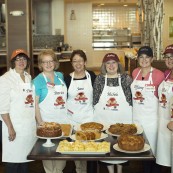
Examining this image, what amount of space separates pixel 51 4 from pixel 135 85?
9.25 metres

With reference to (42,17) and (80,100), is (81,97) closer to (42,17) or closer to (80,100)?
(80,100)

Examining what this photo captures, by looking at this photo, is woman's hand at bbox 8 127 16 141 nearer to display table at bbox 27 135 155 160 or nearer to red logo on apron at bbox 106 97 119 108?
display table at bbox 27 135 155 160

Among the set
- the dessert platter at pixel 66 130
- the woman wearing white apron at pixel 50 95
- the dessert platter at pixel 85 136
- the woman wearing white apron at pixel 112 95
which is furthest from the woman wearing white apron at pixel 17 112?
the woman wearing white apron at pixel 112 95

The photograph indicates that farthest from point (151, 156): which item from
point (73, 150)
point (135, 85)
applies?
point (135, 85)

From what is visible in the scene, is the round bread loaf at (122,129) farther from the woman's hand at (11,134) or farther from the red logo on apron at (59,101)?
the woman's hand at (11,134)

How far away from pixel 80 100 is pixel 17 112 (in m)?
0.77

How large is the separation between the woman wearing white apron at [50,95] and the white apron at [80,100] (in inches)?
4.7

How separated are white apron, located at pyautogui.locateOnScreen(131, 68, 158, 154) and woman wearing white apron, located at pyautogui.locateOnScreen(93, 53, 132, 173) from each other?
8 cm

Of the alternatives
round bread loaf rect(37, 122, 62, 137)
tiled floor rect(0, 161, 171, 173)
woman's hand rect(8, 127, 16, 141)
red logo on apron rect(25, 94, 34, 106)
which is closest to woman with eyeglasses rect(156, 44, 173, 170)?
tiled floor rect(0, 161, 171, 173)

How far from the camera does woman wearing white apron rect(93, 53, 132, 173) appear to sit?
360 centimetres

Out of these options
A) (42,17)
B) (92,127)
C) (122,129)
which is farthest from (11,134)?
(42,17)

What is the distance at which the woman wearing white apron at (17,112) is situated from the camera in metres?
3.14

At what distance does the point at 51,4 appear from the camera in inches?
478

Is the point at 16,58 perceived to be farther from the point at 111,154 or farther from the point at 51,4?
the point at 51,4
